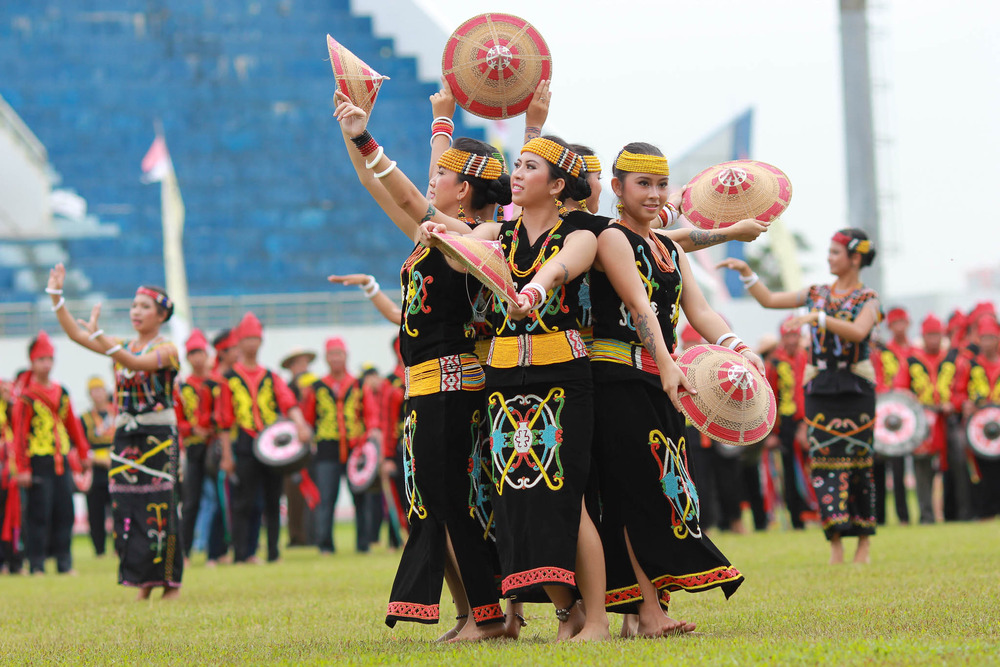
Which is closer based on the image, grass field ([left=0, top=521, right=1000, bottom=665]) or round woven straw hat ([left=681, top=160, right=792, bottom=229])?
grass field ([left=0, top=521, right=1000, bottom=665])

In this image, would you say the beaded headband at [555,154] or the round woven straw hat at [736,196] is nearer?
the beaded headband at [555,154]

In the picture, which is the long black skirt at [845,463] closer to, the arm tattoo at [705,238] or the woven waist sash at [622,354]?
the arm tattoo at [705,238]

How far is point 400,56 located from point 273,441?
30.9 metres

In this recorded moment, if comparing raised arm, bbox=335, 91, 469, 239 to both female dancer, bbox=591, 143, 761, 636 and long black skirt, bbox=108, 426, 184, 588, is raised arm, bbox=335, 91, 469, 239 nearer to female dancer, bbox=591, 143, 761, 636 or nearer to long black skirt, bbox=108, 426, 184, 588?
female dancer, bbox=591, 143, 761, 636

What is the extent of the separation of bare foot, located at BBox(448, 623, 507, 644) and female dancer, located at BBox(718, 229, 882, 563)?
397cm

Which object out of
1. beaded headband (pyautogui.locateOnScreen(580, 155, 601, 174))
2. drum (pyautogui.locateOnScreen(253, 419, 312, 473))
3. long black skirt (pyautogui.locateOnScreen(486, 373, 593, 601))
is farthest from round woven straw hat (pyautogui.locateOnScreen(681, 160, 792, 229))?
drum (pyautogui.locateOnScreen(253, 419, 312, 473))

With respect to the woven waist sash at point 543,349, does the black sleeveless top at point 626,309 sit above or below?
above

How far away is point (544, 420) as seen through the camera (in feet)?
15.5

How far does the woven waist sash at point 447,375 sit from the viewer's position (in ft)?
16.5

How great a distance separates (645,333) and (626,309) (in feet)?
0.53

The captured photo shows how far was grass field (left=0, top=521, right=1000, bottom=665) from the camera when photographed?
13.6 feet

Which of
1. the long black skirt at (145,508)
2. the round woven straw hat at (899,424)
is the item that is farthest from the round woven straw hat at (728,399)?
the round woven straw hat at (899,424)

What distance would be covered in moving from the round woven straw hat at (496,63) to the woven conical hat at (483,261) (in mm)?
1281

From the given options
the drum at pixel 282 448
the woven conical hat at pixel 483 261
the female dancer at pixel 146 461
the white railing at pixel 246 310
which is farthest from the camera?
the white railing at pixel 246 310
